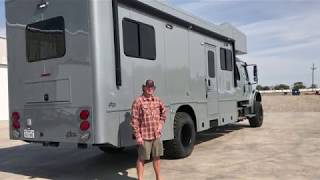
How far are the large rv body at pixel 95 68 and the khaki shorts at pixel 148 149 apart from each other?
0.64 meters

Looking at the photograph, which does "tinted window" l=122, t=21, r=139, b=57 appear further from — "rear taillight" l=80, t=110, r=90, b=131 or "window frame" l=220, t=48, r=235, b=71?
"window frame" l=220, t=48, r=235, b=71

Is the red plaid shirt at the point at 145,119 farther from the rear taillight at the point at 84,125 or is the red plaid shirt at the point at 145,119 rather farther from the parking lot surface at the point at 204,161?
the parking lot surface at the point at 204,161

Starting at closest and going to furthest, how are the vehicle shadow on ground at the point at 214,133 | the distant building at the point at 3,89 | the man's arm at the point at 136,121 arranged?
the man's arm at the point at 136,121
the vehicle shadow on ground at the point at 214,133
the distant building at the point at 3,89

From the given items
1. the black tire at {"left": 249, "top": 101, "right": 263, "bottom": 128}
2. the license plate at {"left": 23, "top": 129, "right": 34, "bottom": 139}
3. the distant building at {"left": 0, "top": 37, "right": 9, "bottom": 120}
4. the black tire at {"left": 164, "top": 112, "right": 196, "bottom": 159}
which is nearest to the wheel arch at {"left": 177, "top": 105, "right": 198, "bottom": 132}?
the black tire at {"left": 164, "top": 112, "right": 196, "bottom": 159}

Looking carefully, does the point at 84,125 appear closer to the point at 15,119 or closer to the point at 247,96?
the point at 15,119

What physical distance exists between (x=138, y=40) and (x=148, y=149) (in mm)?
2148

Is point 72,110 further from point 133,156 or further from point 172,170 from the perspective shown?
point 133,156

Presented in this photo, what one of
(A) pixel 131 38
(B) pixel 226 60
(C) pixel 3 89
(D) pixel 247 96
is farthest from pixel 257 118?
(C) pixel 3 89

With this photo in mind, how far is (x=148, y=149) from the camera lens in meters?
7.28

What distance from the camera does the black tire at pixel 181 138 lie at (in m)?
9.56

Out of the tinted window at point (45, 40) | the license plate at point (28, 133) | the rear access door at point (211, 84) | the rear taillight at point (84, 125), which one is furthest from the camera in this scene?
the rear access door at point (211, 84)

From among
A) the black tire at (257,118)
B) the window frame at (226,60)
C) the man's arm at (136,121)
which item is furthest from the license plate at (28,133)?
the black tire at (257,118)

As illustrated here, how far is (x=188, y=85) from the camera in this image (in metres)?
10.3

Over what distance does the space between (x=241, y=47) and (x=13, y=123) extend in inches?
330
